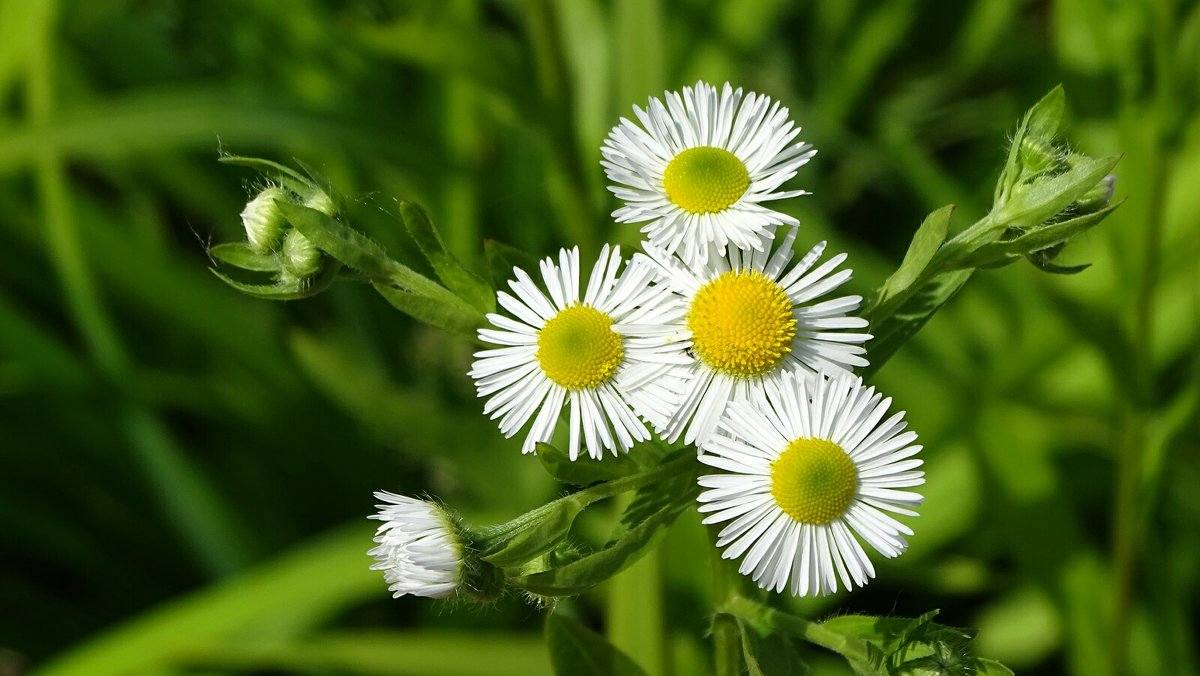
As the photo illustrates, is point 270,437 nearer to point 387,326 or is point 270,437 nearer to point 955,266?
point 387,326

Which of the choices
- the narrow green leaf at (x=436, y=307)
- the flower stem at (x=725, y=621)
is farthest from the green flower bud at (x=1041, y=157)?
the narrow green leaf at (x=436, y=307)

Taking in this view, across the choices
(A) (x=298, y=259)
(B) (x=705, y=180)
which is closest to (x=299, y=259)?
(A) (x=298, y=259)

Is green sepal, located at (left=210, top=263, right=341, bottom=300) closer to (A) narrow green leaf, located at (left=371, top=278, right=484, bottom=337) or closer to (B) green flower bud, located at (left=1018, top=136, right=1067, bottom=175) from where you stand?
(A) narrow green leaf, located at (left=371, top=278, right=484, bottom=337)

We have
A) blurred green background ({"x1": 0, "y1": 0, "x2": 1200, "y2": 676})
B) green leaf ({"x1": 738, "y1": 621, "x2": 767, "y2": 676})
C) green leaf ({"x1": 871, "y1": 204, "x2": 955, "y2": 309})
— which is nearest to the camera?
green leaf ({"x1": 738, "y1": 621, "x2": 767, "y2": 676})

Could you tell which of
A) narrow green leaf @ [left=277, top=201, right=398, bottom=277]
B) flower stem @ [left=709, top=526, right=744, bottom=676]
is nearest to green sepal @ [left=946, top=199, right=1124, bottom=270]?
flower stem @ [left=709, top=526, right=744, bottom=676]

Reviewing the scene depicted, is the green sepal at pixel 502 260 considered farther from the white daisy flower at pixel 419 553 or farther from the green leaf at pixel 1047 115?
the green leaf at pixel 1047 115

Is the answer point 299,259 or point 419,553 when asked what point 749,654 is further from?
point 299,259
